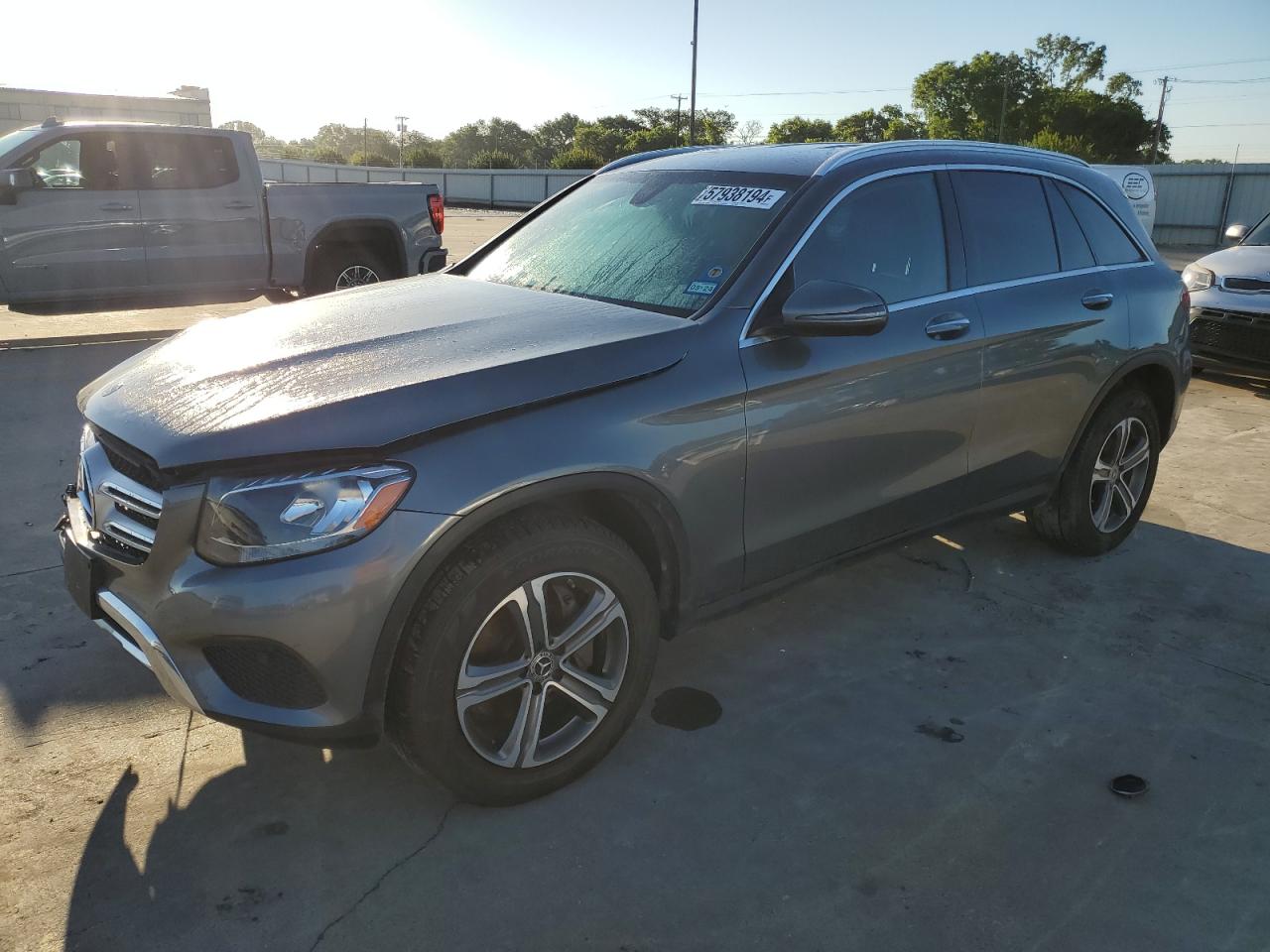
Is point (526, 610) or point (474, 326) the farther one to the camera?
point (474, 326)

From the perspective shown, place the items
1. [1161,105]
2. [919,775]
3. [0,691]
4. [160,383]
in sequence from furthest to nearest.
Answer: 1. [1161,105]
2. [0,691]
3. [919,775]
4. [160,383]

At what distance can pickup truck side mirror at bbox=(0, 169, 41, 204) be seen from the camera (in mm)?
8195

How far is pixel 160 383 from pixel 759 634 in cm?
229

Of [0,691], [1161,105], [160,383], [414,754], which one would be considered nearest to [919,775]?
[414,754]

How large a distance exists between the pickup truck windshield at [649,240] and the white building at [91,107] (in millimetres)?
18125

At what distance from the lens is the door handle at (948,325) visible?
3580mm

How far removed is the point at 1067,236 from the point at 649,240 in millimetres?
1924

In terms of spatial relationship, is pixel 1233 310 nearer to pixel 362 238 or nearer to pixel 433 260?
pixel 433 260

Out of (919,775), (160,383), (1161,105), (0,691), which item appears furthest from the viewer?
(1161,105)

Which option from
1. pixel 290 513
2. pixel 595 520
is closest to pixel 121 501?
pixel 290 513

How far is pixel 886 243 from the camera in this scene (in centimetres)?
356

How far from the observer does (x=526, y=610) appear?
105 inches

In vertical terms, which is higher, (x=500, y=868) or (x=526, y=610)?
(x=526, y=610)

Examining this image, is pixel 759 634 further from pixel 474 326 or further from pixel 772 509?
pixel 474 326
